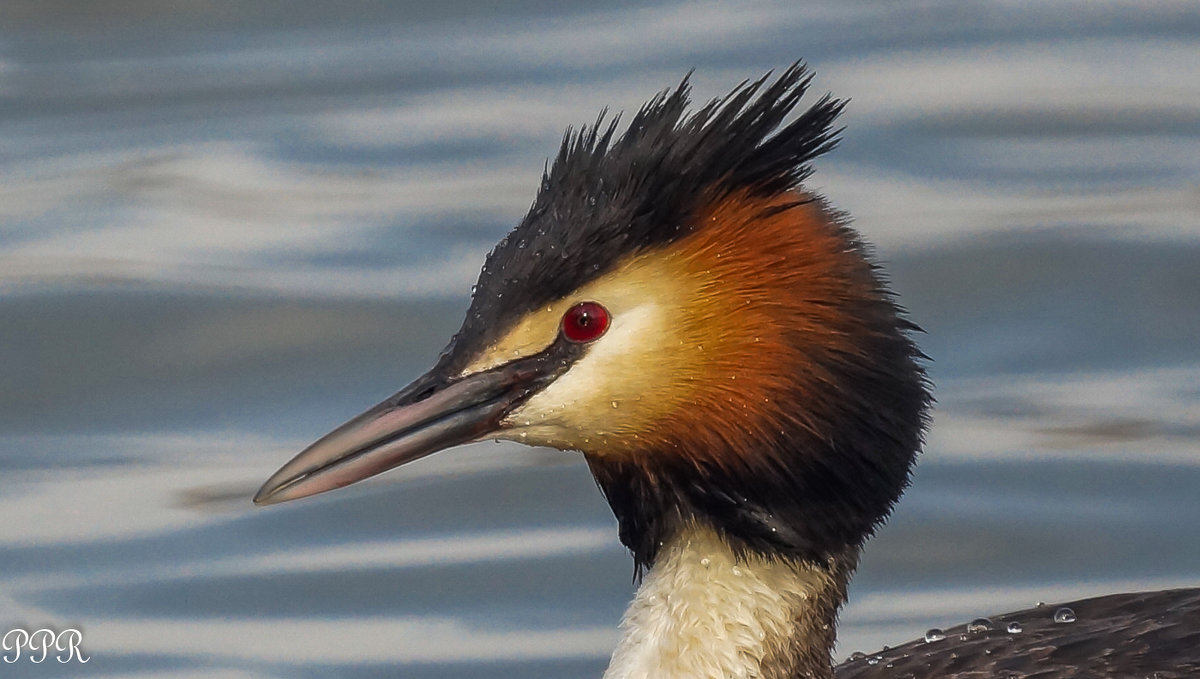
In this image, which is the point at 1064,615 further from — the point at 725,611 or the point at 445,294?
the point at 445,294

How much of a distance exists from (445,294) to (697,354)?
4.27 metres

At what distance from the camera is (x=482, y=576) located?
7555mm

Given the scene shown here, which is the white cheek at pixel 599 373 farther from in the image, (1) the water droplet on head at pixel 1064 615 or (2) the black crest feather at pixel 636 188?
(1) the water droplet on head at pixel 1064 615

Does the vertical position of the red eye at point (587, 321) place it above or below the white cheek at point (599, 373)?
above

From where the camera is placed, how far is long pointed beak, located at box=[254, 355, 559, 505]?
4879mm

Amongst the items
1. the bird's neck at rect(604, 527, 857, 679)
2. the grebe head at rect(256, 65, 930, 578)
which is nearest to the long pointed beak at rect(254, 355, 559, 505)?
the grebe head at rect(256, 65, 930, 578)

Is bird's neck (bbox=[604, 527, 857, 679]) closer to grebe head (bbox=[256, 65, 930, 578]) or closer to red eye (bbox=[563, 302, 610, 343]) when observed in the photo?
grebe head (bbox=[256, 65, 930, 578])

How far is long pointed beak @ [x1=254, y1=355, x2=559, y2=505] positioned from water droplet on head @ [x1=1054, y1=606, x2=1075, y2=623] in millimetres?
1746

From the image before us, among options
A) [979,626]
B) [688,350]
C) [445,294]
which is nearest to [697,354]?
[688,350]

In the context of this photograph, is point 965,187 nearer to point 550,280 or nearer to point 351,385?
point 351,385

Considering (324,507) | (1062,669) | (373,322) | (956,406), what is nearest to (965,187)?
(956,406)

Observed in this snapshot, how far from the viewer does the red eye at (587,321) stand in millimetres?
4848

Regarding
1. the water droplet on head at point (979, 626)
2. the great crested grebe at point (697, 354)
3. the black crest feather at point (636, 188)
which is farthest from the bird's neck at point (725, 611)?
the water droplet on head at point (979, 626)

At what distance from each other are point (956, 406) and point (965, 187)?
1691mm
